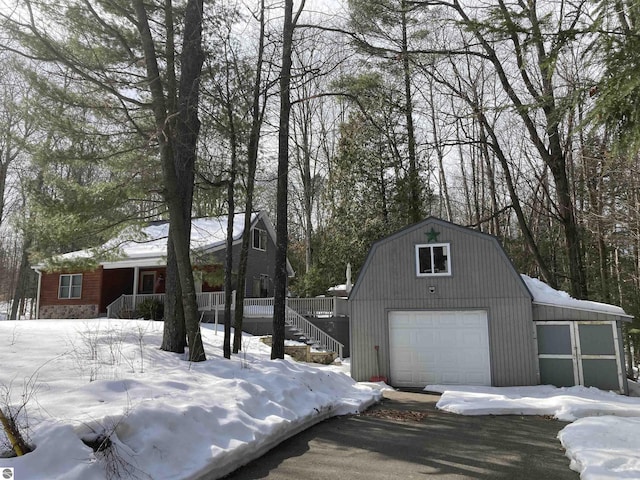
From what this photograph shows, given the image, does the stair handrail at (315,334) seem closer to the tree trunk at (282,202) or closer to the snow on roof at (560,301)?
the tree trunk at (282,202)

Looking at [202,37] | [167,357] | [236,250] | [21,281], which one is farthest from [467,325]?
[21,281]

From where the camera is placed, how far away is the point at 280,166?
36.1 feet

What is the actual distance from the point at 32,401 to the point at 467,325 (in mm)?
9969

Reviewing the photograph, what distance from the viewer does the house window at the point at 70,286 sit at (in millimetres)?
20328

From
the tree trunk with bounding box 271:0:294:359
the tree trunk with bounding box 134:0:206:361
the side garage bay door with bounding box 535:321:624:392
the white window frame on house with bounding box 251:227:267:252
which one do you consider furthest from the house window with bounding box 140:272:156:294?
the side garage bay door with bounding box 535:321:624:392

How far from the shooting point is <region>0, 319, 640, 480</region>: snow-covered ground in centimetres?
351

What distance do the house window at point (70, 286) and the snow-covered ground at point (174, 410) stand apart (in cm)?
1266

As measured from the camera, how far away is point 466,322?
11734 mm

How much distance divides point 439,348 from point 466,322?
971 millimetres

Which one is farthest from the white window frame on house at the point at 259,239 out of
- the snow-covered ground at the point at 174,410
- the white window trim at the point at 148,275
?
the snow-covered ground at the point at 174,410

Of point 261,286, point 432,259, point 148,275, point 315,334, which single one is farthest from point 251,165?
point 148,275

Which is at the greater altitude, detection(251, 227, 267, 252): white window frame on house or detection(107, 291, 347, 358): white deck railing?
detection(251, 227, 267, 252): white window frame on house

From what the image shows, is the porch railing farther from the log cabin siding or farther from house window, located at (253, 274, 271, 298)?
house window, located at (253, 274, 271, 298)

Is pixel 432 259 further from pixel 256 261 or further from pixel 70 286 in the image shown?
pixel 70 286
